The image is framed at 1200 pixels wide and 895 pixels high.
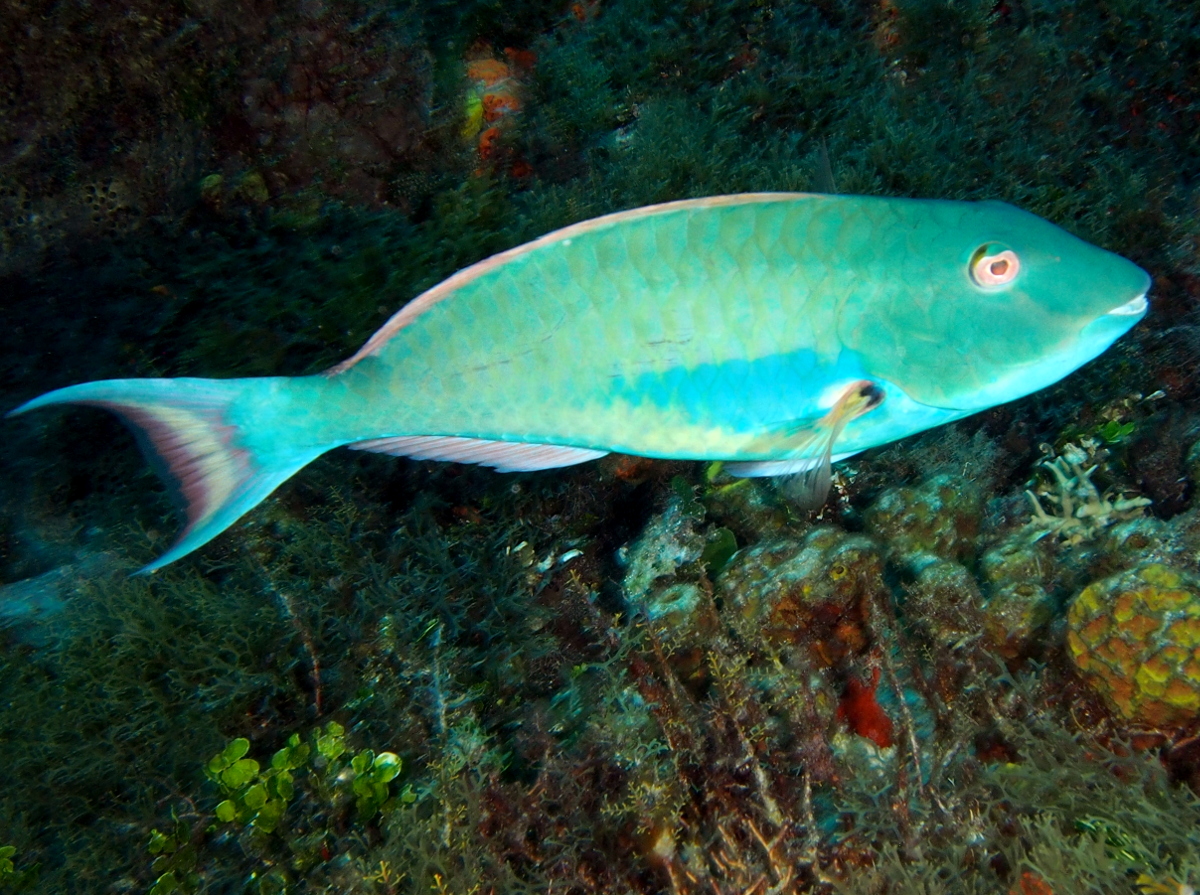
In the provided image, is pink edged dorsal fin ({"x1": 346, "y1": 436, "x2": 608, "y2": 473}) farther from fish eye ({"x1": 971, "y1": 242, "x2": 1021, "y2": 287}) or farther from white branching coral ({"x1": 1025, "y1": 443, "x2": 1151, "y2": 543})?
white branching coral ({"x1": 1025, "y1": 443, "x2": 1151, "y2": 543})

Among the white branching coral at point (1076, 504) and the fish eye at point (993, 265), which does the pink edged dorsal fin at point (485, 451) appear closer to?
the fish eye at point (993, 265)

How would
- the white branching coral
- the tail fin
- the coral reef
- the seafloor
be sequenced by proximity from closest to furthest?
the tail fin → the coral reef → the seafloor → the white branching coral

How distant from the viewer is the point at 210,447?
213 cm

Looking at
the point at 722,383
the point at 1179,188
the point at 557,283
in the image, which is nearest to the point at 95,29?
the point at 557,283

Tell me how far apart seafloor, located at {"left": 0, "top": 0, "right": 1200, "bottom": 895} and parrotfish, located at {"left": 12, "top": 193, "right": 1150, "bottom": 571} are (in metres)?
1.07

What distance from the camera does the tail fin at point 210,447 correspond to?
6.83 ft

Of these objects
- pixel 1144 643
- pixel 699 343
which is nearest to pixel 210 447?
pixel 699 343

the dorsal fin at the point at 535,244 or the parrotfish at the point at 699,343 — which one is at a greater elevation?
the dorsal fin at the point at 535,244

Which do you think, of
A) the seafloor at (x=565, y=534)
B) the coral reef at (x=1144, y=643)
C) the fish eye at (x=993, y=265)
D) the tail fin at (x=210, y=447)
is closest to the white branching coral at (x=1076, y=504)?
the seafloor at (x=565, y=534)

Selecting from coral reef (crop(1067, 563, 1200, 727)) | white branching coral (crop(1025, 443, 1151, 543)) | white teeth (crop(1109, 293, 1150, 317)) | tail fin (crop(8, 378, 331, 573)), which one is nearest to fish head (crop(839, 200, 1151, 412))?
white teeth (crop(1109, 293, 1150, 317))

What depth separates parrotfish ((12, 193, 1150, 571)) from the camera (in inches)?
79.0

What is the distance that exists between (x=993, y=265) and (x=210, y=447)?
2525mm

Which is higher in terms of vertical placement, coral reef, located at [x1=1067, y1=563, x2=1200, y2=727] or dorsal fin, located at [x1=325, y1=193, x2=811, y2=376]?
dorsal fin, located at [x1=325, y1=193, x2=811, y2=376]

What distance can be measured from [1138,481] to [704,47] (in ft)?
15.2
